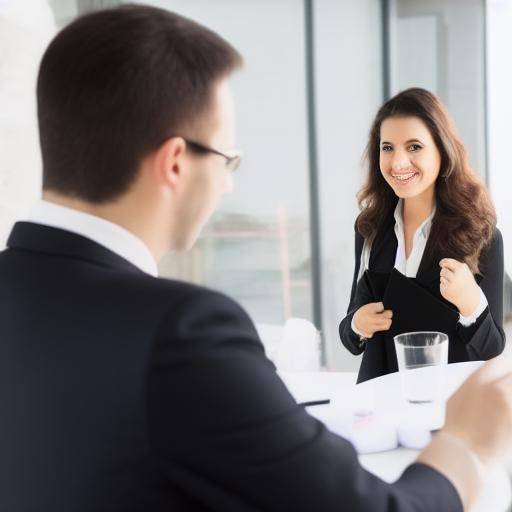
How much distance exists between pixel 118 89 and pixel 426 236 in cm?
176

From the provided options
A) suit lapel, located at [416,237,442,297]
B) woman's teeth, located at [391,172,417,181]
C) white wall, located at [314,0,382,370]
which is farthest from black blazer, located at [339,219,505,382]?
white wall, located at [314,0,382,370]

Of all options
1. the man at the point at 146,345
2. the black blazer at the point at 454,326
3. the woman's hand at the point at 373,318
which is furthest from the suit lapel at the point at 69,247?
the black blazer at the point at 454,326

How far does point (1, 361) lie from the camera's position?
76cm

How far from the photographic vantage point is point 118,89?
758 millimetres

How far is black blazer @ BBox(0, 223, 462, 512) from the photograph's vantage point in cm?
66

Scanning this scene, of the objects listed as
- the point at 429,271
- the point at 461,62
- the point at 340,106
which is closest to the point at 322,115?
the point at 340,106

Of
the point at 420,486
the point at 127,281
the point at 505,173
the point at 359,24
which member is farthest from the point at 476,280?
the point at 359,24

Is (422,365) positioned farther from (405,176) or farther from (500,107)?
(500,107)

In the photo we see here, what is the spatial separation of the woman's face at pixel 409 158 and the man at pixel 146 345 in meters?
1.50

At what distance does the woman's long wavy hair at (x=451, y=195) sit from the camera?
2246mm

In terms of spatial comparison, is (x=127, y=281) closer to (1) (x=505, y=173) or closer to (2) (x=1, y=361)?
(2) (x=1, y=361)

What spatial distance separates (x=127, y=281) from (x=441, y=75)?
14.5 feet

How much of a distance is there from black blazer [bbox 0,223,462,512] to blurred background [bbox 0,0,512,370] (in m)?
3.80

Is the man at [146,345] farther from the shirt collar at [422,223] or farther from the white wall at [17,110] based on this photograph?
the white wall at [17,110]
